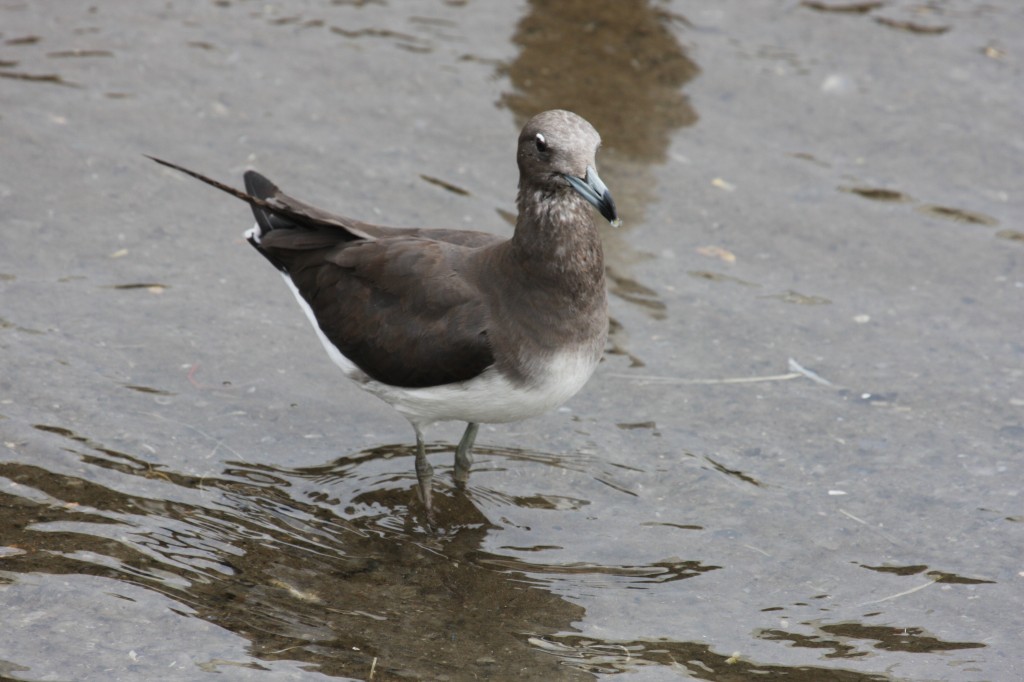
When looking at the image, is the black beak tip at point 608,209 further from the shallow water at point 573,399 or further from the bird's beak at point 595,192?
the shallow water at point 573,399

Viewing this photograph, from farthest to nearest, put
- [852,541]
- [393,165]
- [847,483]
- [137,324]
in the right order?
[393,165] < [137,324] < [847,483] < [852,541]

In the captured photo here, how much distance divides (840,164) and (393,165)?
3251mm

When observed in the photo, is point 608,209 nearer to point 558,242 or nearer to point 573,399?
point 558,242

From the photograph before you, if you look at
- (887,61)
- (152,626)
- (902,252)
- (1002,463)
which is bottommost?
(152,626)

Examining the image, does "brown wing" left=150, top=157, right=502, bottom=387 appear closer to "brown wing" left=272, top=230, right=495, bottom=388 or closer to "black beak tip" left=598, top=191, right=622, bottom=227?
"brown wing" left=272, top=230, right=495, bottom=388

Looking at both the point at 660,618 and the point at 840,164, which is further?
the point at 840,164

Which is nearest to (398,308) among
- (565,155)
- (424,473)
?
(424,473)

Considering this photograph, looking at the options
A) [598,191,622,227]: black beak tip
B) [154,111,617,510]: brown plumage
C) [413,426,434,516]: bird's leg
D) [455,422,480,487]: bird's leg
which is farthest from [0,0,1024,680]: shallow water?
[598,191,622,227]: black beak tip

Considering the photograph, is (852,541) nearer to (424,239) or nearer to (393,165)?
(424,239)

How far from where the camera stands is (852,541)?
633 centimetres

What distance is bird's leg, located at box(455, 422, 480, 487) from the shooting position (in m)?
6.75

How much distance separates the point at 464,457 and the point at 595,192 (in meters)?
1.75

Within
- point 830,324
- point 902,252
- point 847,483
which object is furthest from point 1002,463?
point 902,252

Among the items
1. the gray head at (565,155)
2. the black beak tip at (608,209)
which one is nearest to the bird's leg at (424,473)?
the gray head at (565,155)
